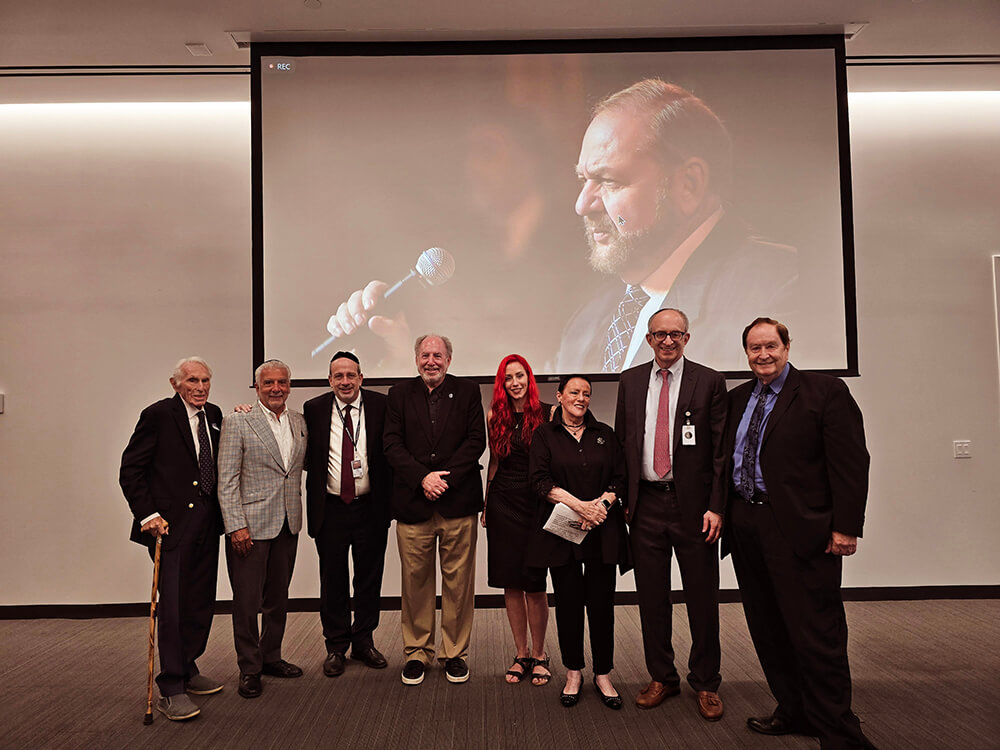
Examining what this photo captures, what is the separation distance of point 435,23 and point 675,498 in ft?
10.8

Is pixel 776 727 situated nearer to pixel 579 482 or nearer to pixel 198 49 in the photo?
pixel 579 482

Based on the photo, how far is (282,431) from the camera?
390 centimetres

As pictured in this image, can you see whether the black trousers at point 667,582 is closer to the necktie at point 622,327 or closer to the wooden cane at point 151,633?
the necktie at point 622,327

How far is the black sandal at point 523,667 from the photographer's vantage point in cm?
381

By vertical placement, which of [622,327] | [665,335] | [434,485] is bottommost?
[434,485]

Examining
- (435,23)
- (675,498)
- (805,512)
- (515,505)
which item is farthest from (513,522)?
(435,23)

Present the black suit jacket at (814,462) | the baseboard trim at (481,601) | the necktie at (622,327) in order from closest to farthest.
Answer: the black suit jacket at (814,462) < the necktie at (622,327) < the baseboard trim at (481,601)

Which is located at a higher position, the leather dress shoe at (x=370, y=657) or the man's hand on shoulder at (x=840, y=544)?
the man's hand on shoulder at (x=840, y=544)

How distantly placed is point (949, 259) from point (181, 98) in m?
5.89

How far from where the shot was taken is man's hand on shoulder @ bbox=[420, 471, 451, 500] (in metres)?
3.72

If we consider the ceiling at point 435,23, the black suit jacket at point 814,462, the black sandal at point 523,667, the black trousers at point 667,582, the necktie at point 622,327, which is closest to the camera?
the black suit jacket at point 814,462

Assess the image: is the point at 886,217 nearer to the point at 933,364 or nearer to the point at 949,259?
the point at 949,259

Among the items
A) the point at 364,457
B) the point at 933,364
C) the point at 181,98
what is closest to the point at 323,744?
the point at 364,457

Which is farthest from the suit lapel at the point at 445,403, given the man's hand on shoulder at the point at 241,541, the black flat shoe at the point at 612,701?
the black flat shoe at the point at 612,701
